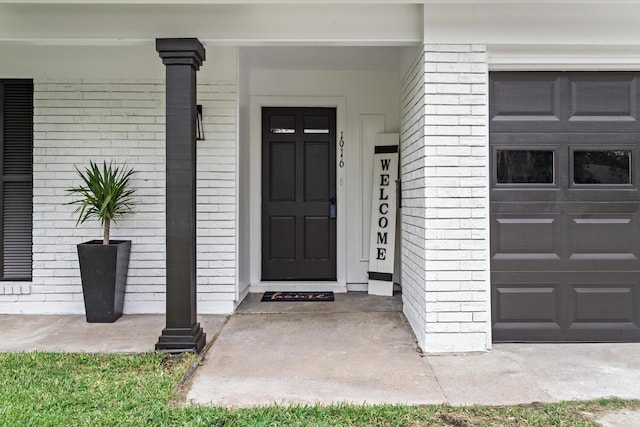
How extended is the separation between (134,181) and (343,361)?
2.52 m

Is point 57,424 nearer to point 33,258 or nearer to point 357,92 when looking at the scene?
point 33,258

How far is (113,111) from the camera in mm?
4117

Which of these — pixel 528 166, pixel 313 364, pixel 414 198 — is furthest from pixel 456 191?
pixel 313 364

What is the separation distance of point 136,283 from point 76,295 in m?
0.56

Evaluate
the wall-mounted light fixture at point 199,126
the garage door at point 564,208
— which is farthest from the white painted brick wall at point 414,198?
the wall-mounted light fixture at point 199,126

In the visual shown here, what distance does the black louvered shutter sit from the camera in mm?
4145

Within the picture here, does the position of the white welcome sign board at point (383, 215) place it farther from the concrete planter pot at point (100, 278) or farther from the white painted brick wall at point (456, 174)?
the concrete planter pot at point (100, 278)

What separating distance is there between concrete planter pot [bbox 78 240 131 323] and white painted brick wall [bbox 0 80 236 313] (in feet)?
0.97

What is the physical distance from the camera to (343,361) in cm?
295

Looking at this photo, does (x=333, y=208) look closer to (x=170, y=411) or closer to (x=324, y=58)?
(x=324, y=58)

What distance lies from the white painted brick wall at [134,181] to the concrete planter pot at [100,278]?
295mm

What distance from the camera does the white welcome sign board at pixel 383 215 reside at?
4.78 meters

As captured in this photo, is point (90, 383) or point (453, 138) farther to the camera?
point (453, 138)

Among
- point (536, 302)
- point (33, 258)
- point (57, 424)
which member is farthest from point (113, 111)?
point (536, 302)
